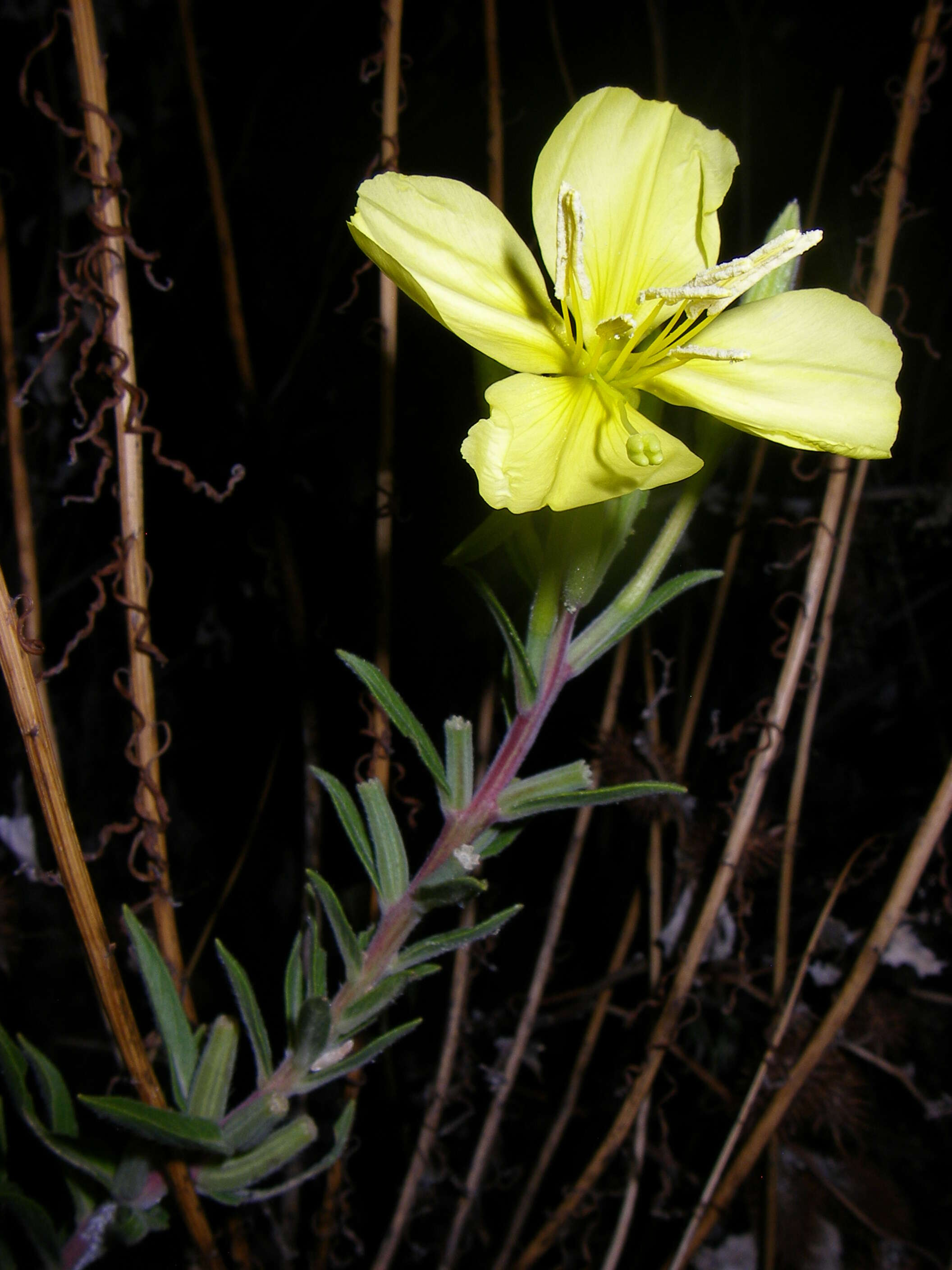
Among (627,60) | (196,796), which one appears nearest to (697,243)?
(627,60)

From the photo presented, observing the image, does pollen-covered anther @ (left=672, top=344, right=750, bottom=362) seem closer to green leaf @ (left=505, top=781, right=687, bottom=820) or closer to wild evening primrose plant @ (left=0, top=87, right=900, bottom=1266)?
wild evening primrose plant @ (left=0, top=87, right=900, bottom=1266)

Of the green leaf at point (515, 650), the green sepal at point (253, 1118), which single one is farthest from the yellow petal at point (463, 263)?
the green sepal at point (253, 1118)

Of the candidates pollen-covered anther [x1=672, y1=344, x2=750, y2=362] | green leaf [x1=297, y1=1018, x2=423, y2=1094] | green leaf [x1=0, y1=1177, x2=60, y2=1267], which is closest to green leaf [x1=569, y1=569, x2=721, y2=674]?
pollen-covered anther [x1=672, y1=344, x2=750, y2=362]

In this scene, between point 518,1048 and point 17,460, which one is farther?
point 518,1048

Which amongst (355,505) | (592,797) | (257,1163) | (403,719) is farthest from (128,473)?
(355,505)

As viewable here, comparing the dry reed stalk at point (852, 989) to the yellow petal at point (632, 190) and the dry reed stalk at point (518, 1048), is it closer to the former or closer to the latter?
the dry reed stalk at point (518, 1048)

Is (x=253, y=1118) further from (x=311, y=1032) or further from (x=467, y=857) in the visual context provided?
(x=467, y=857)
